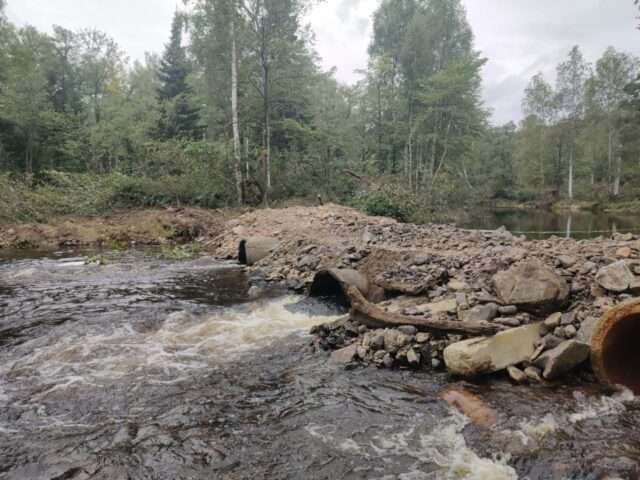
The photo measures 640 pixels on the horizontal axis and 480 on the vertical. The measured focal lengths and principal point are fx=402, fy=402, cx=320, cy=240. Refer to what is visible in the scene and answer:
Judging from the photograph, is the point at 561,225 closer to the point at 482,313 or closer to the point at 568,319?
the point at 568,319

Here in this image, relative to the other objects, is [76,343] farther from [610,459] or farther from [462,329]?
[610,459]

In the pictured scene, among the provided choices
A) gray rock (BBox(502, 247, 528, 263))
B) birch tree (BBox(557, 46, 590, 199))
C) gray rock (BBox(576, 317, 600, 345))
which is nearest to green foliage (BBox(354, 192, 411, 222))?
gray rock (BBox(502, 247, 528, 263))

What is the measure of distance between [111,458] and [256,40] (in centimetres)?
1670

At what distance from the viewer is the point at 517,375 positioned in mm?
3424

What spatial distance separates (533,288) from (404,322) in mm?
1373

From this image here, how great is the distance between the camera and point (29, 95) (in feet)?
72.7

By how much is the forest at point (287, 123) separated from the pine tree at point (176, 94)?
0.29ft

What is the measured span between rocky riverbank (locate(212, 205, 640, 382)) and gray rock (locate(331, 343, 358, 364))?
0.01m

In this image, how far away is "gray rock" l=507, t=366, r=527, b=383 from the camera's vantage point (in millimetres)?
3404

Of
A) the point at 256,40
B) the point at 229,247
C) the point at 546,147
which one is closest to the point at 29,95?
the point at 256,40

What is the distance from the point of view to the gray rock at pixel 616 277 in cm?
395

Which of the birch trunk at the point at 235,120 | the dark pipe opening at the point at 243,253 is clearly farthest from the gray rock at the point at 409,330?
the birch trunk at the point at 235,120

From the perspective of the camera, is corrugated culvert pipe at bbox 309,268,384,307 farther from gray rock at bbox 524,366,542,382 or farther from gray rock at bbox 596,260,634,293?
gray rock at bbox 596,260,634,293

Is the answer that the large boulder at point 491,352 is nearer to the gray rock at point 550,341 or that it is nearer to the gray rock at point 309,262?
the gray rock at point 550,341
